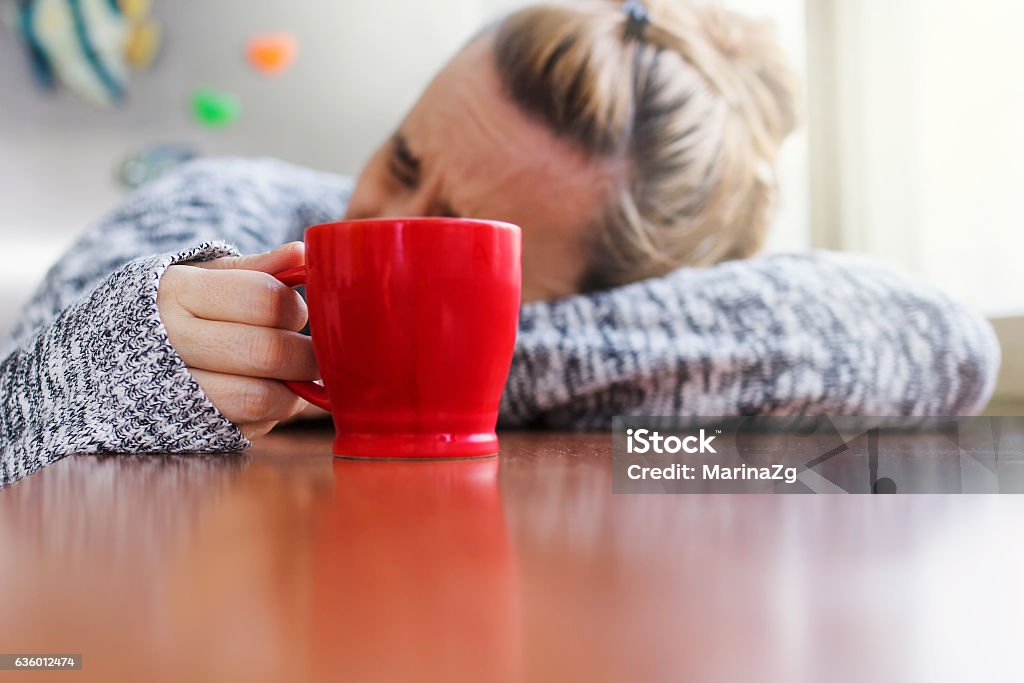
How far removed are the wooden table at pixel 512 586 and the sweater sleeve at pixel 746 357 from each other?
0.40 metres

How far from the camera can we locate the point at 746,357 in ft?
2.21

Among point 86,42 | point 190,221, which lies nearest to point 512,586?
point 190,221

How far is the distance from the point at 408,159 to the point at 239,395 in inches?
17.6

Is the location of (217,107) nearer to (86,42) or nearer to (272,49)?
(272,49)

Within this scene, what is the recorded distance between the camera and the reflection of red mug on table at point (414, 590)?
12 cm

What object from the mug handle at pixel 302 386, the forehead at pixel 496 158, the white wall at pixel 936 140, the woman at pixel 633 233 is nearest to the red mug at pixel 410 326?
the mug handle at pixel 302 386

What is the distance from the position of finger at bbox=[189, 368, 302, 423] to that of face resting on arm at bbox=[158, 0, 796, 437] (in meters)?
0.36

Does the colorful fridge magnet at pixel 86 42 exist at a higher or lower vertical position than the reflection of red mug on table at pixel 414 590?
higher

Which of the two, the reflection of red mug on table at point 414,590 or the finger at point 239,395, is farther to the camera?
the finger at point 239,395

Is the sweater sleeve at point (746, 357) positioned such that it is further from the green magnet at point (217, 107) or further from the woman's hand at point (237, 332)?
the green magnet at point (217, 107)

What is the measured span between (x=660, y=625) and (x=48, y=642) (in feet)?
0.31

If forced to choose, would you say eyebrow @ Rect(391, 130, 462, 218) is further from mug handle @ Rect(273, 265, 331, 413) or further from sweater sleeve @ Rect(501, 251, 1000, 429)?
mug handle @ Rect(273, 265, 331, 413)

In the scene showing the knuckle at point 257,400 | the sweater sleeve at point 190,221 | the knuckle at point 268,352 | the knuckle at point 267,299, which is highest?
the sweater sleeve at point 190,221

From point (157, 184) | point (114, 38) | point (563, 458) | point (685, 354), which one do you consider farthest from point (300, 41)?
point (563, 458)
